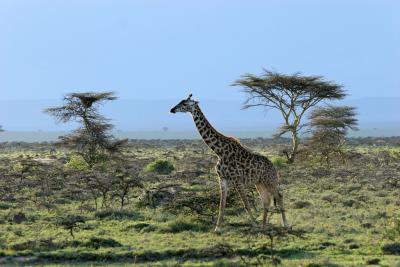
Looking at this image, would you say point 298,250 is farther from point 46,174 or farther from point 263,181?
point 46,174

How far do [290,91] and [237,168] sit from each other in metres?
26.4

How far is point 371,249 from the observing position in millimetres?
13953

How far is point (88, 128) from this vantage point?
1323 inches

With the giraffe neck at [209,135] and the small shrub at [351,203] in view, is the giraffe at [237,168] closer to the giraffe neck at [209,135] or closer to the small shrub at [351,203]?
the giraffe neck at [209,135]

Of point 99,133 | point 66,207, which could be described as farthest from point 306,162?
point 66,207

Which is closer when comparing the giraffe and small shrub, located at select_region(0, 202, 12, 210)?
the giraffe

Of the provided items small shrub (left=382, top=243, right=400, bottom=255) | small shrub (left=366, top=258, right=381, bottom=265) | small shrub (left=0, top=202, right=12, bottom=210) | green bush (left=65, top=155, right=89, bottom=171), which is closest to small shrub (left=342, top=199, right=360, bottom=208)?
small shrub (left=382, top=243, right=400, bottom=255)

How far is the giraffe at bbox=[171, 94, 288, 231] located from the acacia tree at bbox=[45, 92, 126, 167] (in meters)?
17.5

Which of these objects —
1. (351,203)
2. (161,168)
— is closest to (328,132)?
(161,168)

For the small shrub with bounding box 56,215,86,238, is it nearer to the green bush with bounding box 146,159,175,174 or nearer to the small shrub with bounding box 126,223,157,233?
the small shrub with bounding box 126,223,157,233

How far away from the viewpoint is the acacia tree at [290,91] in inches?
1622

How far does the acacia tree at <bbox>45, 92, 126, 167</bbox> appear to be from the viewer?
33438 mm

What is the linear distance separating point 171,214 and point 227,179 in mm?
3416

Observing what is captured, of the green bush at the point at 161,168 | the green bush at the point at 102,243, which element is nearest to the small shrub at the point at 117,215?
the green bush at the point at 102,243
